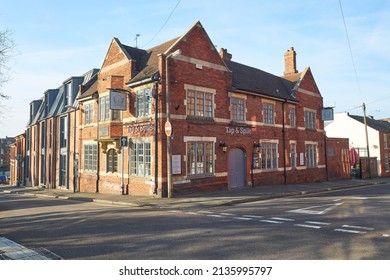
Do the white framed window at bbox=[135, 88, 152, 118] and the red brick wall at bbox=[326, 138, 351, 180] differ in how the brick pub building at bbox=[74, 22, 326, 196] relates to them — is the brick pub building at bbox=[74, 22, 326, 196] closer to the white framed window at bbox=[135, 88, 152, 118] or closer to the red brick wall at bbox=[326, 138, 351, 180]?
the white framed window at bbox=[135, 88, 152, 118]

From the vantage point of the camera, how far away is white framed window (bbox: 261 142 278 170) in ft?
74.7

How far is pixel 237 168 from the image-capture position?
20938 mm

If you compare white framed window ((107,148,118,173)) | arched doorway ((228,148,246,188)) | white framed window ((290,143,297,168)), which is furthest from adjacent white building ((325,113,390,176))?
white framed window ((107,148,118,173))

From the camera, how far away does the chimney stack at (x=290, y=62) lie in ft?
103

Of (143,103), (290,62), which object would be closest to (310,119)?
(290,62)

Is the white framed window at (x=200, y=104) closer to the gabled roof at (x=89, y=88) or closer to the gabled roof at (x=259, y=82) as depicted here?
the gabled roof at (x=259, y=82)

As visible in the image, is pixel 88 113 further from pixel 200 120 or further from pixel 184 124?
pixel 200 120

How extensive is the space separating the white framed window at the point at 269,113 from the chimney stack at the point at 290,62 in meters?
9.28

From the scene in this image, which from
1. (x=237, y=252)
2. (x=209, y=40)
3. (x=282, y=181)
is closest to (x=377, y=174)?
(x=282, y=181)

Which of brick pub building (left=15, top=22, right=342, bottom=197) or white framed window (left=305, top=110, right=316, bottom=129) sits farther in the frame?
white framed window (left=305, top=110, right=316, bottom=129)

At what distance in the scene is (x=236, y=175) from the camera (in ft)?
68.5

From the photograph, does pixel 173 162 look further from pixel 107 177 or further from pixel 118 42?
pixel 118 42

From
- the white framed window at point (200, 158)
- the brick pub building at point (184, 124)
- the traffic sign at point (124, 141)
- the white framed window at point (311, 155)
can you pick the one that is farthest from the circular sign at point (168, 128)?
the white framed window at point (311, 155)

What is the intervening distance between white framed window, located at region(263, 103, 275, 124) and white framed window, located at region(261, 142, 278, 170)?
69.3 inches
